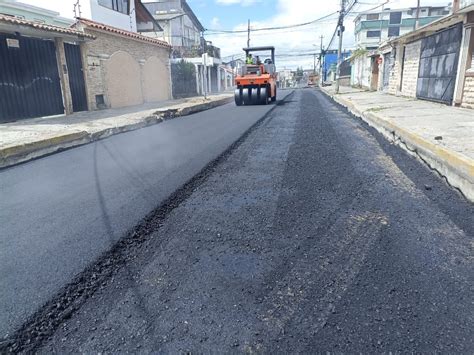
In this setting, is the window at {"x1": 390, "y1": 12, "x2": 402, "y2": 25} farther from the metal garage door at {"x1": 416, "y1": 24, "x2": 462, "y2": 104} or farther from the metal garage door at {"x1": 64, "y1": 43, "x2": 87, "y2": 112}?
the metal garage door at {"x1": 64, "y1": 43, "x2": 87, "y2": 112}

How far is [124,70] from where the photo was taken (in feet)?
58.7

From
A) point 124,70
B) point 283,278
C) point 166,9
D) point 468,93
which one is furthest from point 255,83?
point 166,9

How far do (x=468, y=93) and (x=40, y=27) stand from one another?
14499mm

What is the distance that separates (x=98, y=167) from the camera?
19.7 feet

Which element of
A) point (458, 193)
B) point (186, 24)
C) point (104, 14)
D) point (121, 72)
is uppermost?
point (186, 24)

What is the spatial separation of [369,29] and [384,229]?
70.7 m

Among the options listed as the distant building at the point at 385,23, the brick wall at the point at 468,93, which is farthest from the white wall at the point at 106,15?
the distant building at the point at 385,23

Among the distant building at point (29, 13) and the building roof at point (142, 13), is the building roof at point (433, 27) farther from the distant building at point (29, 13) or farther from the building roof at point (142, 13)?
the building roof at point (142, 13)

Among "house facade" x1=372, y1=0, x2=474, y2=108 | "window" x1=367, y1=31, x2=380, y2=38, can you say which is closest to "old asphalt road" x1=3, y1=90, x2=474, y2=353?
"house facade" x1=372, y1=0, x2=474, y2=108

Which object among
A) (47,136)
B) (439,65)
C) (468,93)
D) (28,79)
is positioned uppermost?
(439,65)

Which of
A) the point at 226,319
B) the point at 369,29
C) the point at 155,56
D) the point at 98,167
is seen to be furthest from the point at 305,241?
the point at 369,29

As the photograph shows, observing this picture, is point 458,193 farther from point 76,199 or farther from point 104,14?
point 104,14

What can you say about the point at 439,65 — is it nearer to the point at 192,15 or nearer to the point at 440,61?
the point at 440,61

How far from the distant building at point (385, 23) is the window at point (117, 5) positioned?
4906 centimetres
